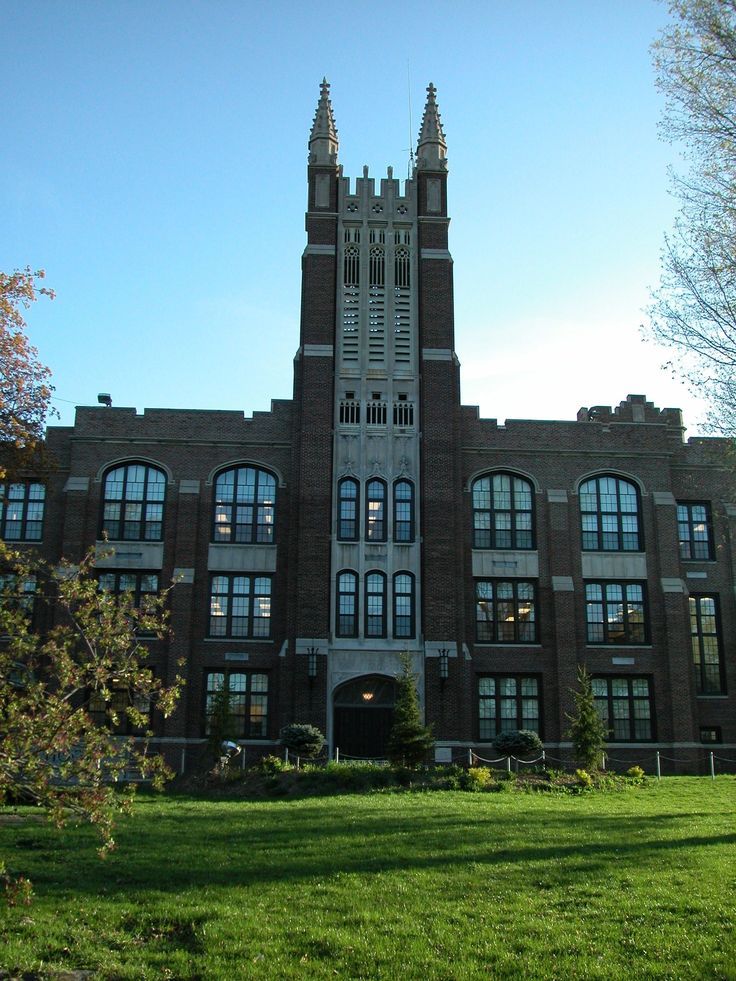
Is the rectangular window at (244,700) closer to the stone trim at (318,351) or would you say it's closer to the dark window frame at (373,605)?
the dark window frame at (373,605)

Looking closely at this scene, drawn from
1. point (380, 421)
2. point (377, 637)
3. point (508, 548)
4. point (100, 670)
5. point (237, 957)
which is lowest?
point (237, 957)

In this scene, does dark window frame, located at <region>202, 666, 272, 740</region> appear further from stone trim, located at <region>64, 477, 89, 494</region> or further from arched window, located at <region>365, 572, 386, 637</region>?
stone trim, located at <region>64, 477, 89, 494</region>

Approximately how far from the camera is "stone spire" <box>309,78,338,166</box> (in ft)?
137

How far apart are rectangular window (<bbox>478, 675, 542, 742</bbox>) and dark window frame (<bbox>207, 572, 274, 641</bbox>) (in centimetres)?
829

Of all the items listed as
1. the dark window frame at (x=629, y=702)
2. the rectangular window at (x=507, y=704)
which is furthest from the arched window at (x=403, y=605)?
the dark window frame at (x=629, y=702)

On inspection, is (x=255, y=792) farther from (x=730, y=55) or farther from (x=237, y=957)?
(x=730, y=55)

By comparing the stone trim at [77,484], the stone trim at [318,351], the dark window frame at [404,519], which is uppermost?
the stone trim at [318,351]

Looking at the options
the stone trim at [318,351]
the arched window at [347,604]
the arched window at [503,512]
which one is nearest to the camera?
the arched window at [347,604]

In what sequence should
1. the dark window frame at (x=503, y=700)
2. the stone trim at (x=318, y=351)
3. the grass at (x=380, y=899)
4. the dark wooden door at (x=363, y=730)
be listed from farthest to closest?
the stone trim at (x=318, y=351) → the dark window frame at (x=503, y=700) → the dark wooden door at (x=363, y=730) → the grass at (x=380, y=899)

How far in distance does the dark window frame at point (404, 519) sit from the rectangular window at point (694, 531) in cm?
1082

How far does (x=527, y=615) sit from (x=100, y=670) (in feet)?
96.2

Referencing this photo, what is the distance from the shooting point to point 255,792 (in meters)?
27.2

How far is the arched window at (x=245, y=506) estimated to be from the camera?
38.8 m

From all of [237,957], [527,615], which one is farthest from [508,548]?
[237,957]
